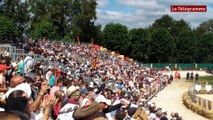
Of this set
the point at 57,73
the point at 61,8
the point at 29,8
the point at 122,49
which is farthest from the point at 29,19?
the point at 57,73

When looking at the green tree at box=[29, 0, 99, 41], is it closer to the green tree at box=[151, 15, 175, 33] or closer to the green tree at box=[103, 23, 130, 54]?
the green tree at box=[103, 23, 130, 54]

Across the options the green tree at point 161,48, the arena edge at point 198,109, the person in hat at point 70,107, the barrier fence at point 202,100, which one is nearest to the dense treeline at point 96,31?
the green tree at point 161,48

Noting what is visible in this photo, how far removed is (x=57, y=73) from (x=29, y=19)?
6554 centimetres

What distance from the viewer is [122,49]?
98125 millimetres

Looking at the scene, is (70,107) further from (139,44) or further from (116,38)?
(139,44)

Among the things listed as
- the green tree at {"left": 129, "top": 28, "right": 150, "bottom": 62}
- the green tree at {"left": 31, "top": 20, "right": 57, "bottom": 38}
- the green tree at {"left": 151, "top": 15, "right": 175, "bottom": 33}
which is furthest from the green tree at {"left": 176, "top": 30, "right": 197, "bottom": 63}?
the green tree at {"left": 31, "top": 20, "right": 57, "bottom": 38}

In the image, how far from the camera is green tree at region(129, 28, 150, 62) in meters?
98.9

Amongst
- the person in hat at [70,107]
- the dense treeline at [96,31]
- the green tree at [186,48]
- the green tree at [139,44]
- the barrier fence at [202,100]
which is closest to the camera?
the person in hat at [70,107]

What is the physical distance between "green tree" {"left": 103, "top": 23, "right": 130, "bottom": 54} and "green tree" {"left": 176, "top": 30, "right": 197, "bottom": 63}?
1564 cm

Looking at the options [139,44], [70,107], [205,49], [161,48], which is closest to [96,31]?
[139,44]

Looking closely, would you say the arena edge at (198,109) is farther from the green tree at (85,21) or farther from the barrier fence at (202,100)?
the green tree at (85,21)

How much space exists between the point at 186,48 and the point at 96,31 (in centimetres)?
2886

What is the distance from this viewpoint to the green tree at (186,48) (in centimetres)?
10712

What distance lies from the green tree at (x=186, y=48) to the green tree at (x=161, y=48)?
3.73m
